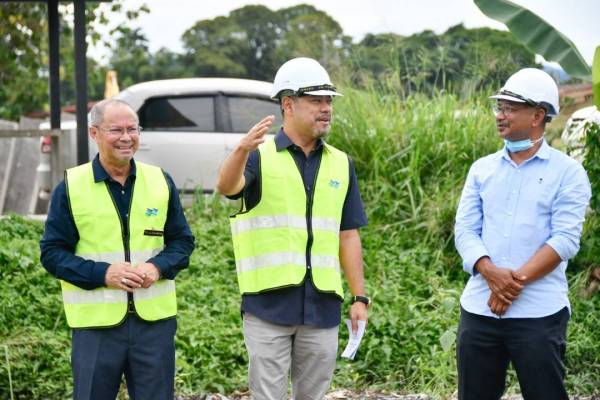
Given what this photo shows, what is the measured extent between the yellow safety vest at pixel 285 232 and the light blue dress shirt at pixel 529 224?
67 cm

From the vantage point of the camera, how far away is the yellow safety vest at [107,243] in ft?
16.0

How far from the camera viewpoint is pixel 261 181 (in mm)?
5066

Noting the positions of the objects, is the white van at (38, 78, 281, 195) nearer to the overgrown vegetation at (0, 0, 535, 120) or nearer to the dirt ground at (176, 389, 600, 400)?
the overgrown vegetation at (0, 0, 535, 120)

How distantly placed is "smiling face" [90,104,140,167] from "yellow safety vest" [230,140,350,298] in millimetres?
606

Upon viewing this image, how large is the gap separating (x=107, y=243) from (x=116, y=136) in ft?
1.60

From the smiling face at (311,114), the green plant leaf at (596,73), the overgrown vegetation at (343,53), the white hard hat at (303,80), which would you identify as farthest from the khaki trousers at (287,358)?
the overgrown vegetation at (343,53)

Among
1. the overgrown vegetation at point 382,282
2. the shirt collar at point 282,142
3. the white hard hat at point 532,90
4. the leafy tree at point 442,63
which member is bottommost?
the overgrown vegetation at point 382,282

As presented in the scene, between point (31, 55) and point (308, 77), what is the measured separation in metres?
13.8

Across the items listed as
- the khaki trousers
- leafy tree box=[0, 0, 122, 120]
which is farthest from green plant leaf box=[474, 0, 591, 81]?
leafy tree box=[0, 0, 122, 120]

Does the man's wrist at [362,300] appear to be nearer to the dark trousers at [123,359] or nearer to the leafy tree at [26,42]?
the dark trousers at [123,359]

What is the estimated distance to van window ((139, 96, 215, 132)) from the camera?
505 inches

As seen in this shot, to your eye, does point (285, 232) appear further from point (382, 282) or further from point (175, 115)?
point (175, 115)

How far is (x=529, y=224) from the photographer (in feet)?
16.5

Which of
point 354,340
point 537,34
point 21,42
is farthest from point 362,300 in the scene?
point 21,42
